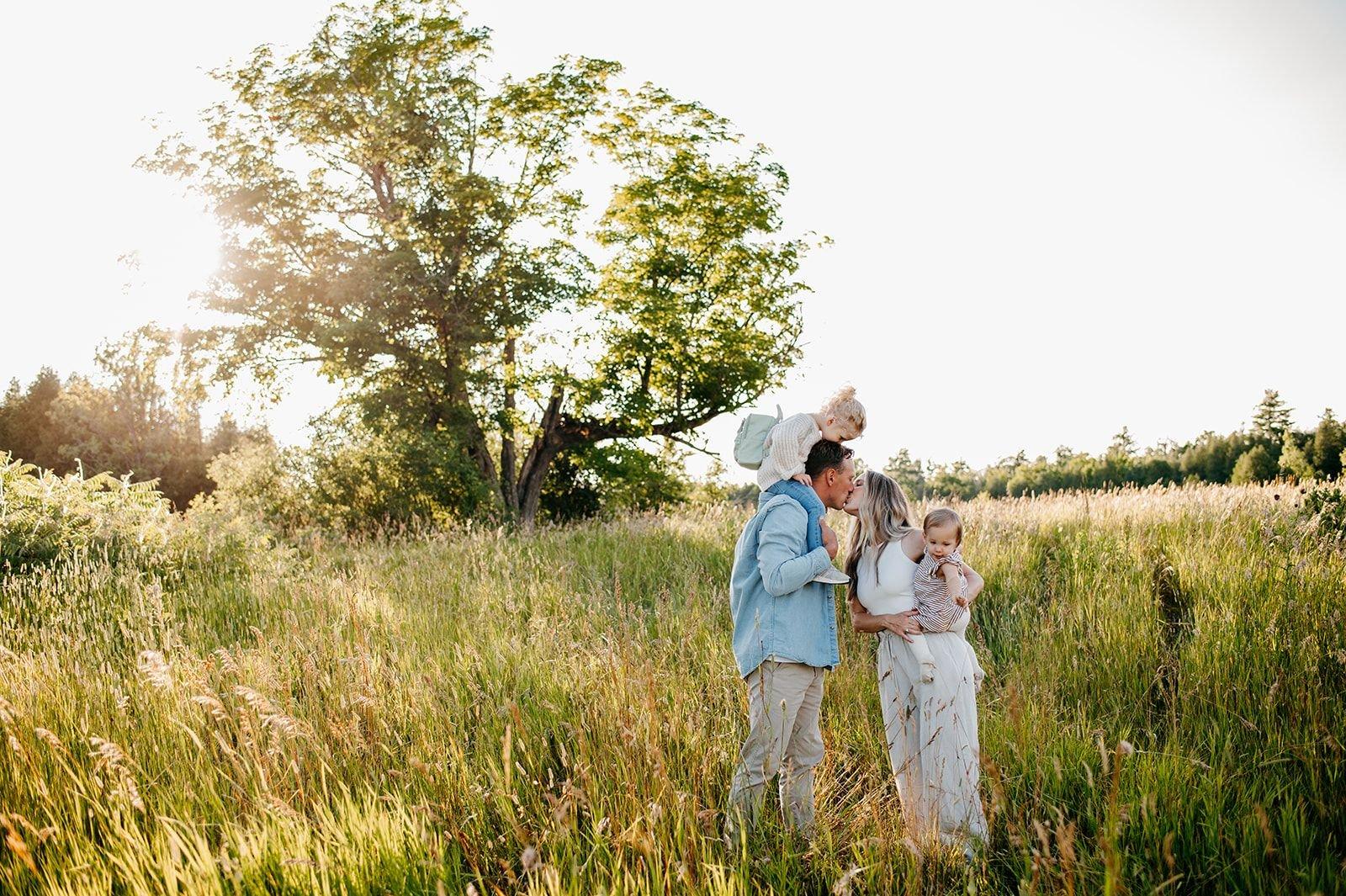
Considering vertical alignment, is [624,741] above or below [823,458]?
below

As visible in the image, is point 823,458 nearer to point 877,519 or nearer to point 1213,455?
point 877,519

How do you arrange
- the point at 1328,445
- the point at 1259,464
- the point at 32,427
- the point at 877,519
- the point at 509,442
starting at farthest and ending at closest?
the point at 32,427 < the point at 1259,464 < the point at 1328,445 < the point at 509,442 < the point at 877,519

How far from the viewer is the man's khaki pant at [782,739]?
3029 millimetres

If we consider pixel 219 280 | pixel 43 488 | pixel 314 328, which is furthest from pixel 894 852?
pixel 219 280

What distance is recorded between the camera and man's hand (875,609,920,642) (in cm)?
336

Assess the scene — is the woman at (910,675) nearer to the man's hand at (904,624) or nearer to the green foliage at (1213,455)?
the man's hand at (904,624)

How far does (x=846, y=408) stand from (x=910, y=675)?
1.18m

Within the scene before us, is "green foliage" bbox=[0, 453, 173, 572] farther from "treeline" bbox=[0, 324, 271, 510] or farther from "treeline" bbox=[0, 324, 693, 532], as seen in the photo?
"treeline" bbox=[0, 324, 271, 510]

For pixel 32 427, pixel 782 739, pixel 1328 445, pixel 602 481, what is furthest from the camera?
pixel 32 427

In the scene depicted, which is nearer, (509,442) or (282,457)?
(282,457)

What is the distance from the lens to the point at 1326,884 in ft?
8.34

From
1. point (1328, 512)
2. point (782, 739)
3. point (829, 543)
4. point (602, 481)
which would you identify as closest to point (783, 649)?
point (782, 739)

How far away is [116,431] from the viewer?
36.3 m

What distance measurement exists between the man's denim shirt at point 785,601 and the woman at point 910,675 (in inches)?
13.0
